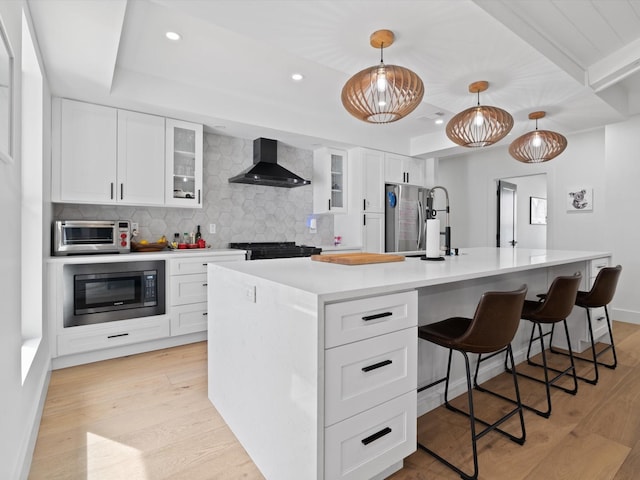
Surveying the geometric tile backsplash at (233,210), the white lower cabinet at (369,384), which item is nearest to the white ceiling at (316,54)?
the geometric tile backsplash at (233,210)

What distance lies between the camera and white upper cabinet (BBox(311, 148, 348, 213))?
189 inches

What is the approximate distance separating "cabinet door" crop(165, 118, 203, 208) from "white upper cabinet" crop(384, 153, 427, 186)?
2702 millimetres

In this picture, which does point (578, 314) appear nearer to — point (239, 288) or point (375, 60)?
point (375, 60)

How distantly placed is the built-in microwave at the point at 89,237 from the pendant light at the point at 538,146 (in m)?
3.81

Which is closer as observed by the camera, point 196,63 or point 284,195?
point 196,63

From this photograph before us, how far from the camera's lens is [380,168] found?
500cm

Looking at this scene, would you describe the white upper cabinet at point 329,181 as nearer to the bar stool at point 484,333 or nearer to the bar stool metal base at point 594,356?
the bar stool metal base at point 594,356

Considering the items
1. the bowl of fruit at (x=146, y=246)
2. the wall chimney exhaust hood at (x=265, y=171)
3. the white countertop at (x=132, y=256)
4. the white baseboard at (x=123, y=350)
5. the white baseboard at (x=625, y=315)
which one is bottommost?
the white baseboard at (x=123, y=350)

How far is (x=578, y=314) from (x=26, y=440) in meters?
4.09

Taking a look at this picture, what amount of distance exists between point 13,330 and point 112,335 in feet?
5.63

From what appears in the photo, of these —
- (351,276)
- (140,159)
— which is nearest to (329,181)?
(140,159)

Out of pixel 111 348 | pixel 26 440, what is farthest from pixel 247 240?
pixel 26 440

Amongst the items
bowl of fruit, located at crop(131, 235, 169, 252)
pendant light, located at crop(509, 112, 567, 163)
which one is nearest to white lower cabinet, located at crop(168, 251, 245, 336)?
bowl of fruit, located at crop(131, 235, 169, 252)

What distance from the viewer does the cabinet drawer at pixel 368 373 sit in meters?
1.21
